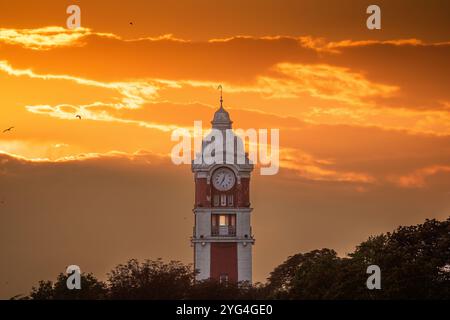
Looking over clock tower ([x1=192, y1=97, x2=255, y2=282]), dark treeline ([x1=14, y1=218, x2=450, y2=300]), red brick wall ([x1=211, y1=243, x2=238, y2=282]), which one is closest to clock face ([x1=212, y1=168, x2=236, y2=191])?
clock tower ([x1=192, y1=97, x2=255, y2=282])

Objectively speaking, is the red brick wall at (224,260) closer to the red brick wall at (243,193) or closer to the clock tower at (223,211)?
the clock tower at (223,211)

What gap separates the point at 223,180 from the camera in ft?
626

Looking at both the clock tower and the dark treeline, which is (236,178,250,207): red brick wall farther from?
the dark treeline

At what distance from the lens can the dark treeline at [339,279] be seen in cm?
14900

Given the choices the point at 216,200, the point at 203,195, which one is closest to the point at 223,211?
the point at 216,200

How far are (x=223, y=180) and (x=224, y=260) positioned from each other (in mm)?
6619

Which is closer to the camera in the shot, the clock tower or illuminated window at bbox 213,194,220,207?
the clock tower

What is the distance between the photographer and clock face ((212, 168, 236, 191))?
190m

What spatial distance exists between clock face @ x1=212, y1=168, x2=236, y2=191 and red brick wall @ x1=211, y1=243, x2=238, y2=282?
470 cm

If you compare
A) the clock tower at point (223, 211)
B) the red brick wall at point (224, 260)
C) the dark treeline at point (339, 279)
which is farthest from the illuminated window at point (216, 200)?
the dark treeline at point (339, 279)
